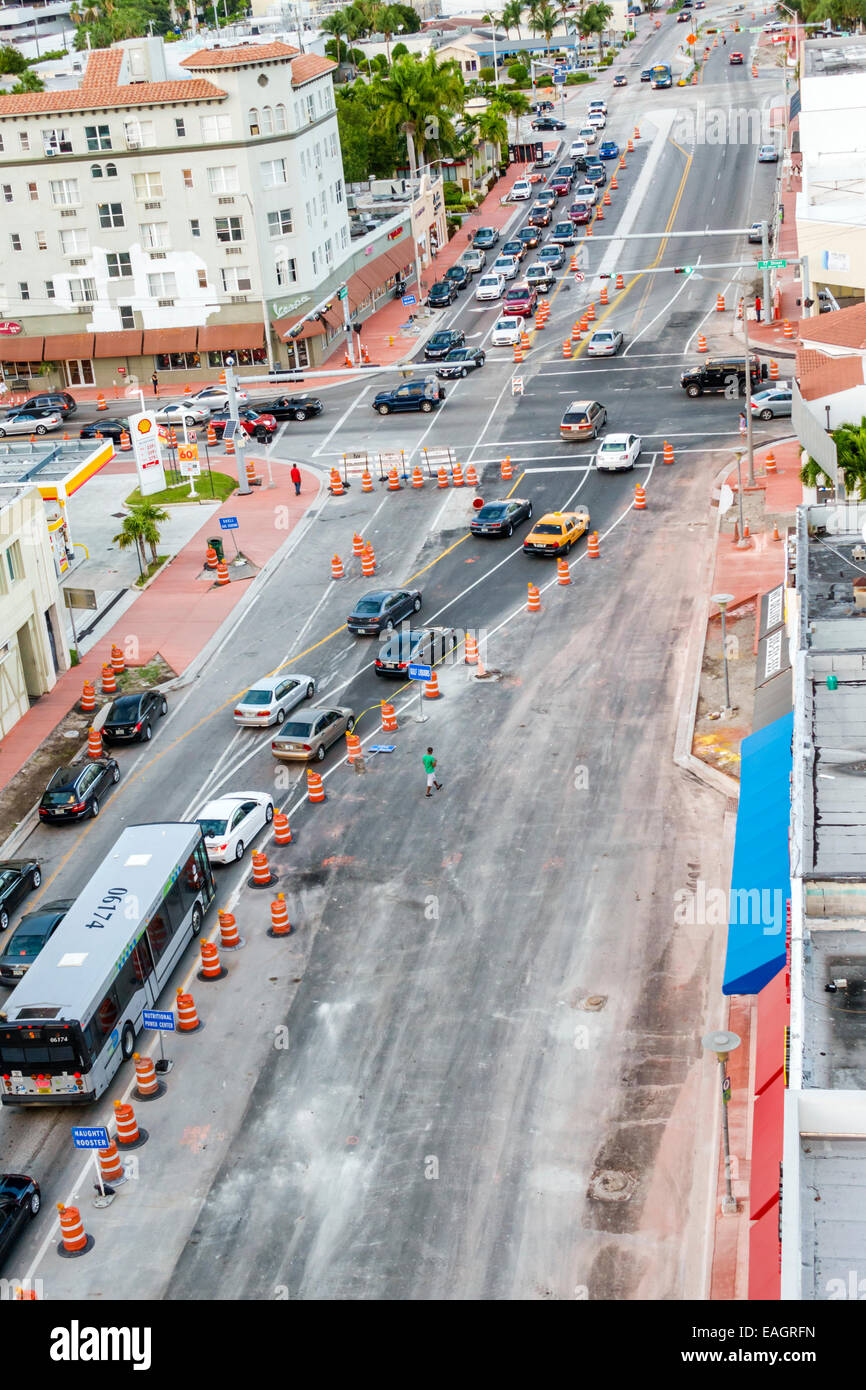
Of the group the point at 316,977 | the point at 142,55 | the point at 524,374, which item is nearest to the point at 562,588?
the point at 316,977

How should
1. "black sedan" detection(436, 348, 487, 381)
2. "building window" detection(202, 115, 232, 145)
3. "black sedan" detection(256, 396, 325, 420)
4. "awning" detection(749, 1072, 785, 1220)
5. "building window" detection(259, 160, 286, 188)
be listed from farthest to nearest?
"building window" detection(259, 160, 286, 188)
"building window" detection(202, 115, 232, 145)
"black sedan" detection(436, 348, 487, 381)
"black sedan" detection(256, 396, 325, 420)
"awning" detection(749, 1072, 785, 1220)

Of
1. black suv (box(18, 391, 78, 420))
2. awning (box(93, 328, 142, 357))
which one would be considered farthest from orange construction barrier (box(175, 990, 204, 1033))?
awning (box(93, 328, 142, 357))

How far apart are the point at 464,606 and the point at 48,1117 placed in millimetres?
27140

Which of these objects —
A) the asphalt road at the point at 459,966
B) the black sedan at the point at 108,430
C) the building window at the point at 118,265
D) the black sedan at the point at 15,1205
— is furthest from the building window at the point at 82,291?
the black sedan at the point at 15,1205

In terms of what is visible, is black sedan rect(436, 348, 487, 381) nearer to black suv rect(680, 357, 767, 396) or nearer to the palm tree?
black suv rect(680, 357, 767, 396)

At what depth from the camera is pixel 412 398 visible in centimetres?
7906

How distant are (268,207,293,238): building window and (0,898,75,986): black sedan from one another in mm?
59943

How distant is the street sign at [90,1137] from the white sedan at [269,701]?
20298mm

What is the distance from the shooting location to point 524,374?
82812 mm

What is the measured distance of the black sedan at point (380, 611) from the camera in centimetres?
5397

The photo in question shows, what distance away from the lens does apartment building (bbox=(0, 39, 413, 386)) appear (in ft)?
290

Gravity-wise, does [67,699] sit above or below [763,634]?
below

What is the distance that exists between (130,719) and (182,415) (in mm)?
36724

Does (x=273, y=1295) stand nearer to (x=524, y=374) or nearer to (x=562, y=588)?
(x=562, y=588)
